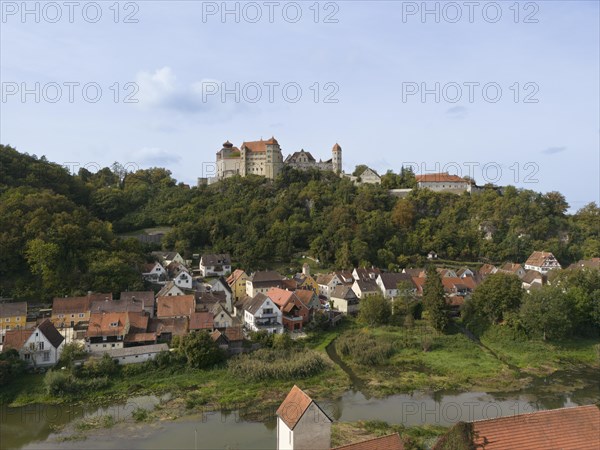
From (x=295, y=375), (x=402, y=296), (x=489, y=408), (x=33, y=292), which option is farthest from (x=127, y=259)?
(x=489, y=408)

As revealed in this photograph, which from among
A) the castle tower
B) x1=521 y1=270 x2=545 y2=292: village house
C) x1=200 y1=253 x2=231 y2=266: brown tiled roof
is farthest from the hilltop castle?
x1=521 y1=270 x2=545 y2=292: village house

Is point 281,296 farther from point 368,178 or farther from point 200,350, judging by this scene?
point 368,178

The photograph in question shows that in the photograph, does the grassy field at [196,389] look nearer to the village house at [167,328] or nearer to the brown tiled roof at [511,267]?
the village house at [167,328]

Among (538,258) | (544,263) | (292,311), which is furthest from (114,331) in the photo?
(538,258)

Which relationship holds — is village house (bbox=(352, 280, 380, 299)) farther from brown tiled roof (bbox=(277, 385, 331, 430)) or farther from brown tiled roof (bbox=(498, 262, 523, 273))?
brown tiled roof (bbox=(277, 385, 331, 430))

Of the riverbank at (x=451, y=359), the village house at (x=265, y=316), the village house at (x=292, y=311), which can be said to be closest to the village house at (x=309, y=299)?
the village house at (x=292, y=311)

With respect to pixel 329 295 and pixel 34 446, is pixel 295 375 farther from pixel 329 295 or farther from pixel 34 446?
pixel 329 295
